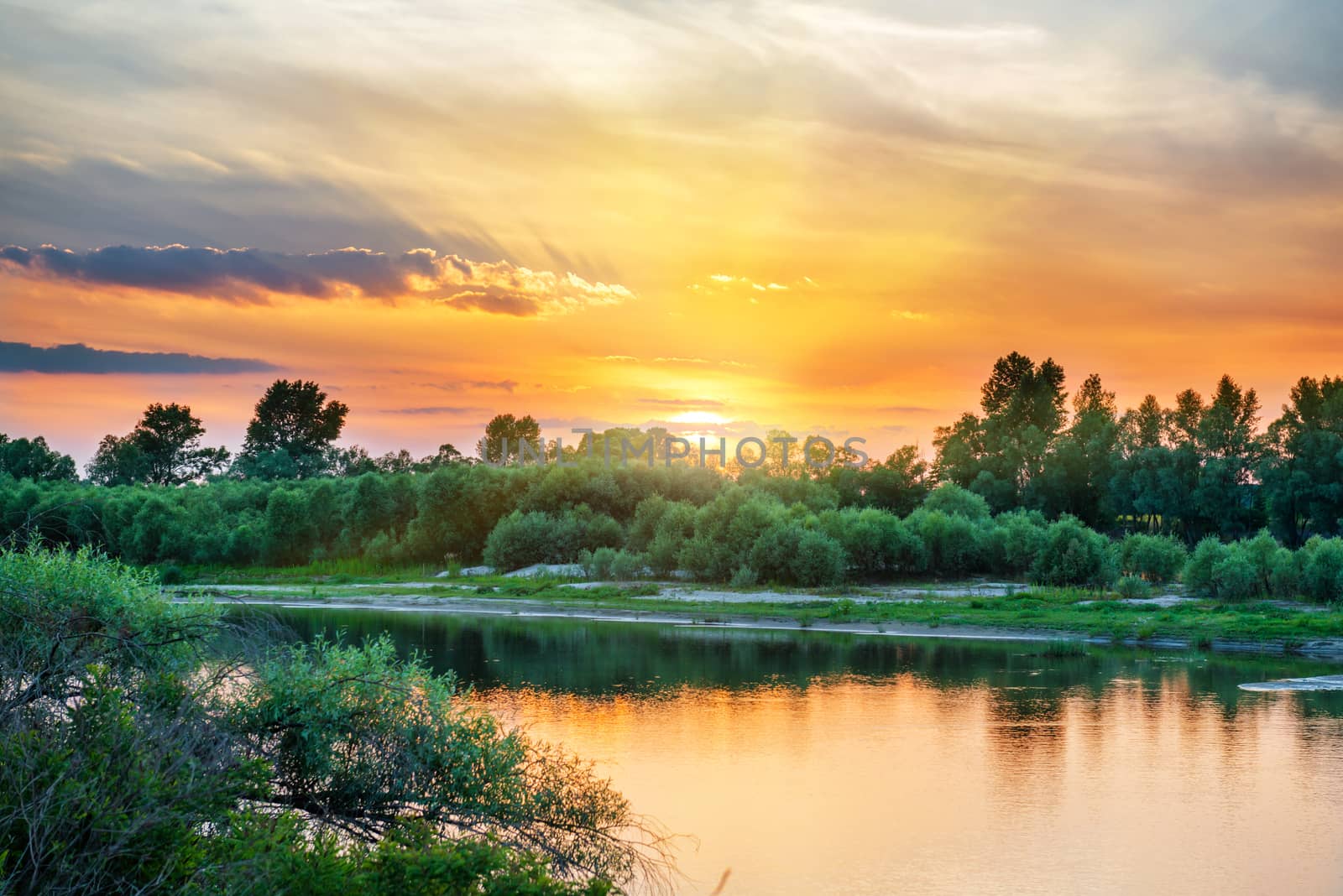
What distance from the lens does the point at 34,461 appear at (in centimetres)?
11669

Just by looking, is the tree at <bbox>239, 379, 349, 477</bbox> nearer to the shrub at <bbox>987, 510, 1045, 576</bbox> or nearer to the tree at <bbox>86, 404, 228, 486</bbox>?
the tree at <bbox>86, 404, 228, 486</bbox>

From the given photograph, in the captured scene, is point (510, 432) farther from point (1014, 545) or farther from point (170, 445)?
point (1014, 545)

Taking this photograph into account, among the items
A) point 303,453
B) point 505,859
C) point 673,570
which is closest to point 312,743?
point 505,859

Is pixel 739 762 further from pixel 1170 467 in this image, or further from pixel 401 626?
pixel 1170 467

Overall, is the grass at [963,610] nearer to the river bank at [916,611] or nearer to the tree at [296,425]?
the river bank at [916,611]

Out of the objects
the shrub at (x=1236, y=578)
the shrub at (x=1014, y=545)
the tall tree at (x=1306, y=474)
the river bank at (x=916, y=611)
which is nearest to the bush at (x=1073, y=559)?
the river bank at (x=916, y=611)

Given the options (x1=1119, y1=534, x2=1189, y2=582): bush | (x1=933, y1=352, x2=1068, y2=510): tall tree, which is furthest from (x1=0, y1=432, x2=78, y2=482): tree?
(x1=1119, y1=534, x2=1189, y2=582): bush

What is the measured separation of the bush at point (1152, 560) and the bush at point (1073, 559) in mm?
1105

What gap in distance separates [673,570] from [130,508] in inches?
1615

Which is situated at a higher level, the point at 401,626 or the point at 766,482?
the point at 766,482

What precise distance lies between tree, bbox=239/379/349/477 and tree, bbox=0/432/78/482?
16.8m

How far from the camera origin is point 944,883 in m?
17.1

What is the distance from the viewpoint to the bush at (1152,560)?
5219cm

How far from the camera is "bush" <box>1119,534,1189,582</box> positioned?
52188mm
